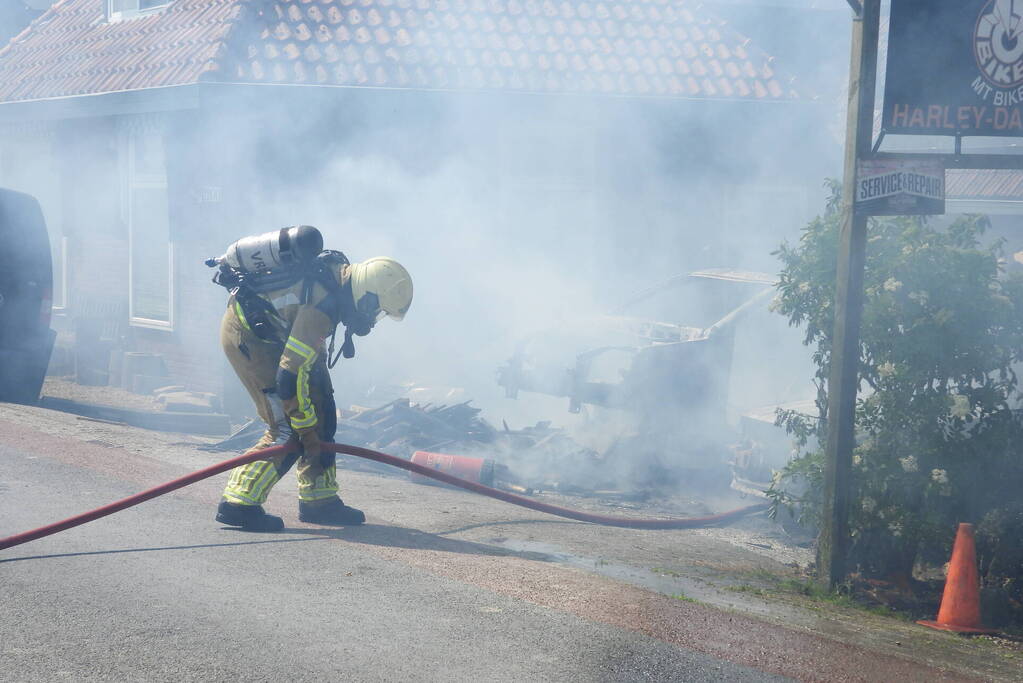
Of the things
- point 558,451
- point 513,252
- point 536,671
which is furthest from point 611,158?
point 536,671

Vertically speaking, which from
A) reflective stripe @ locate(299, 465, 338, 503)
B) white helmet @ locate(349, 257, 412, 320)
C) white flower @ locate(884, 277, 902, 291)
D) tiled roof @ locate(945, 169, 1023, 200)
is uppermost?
tiled roof @ locate(945, 169, 1023, 200)

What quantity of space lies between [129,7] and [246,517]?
431 inches

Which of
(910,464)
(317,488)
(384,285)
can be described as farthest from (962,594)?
(317,488)

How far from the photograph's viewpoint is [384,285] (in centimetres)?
550

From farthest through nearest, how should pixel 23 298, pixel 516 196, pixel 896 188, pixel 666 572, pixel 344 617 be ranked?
1. pixel 516 196
2. pixel 23 298
3. pixel 666 572
4. pixel 896 188
5. pixel 344 617

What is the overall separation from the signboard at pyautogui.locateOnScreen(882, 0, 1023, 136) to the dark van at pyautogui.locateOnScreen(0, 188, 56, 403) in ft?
26.8

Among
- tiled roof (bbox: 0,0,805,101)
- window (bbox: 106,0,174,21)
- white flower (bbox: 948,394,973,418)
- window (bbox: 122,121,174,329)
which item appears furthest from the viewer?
window (bbox: 106,0,174,21)

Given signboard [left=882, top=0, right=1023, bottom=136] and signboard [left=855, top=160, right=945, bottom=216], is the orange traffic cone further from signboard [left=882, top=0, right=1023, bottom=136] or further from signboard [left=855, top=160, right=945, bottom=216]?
signboard [left=882, top=0, right=1023, bottom=136]

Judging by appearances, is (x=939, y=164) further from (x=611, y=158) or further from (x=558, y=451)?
(x=611, y=158)

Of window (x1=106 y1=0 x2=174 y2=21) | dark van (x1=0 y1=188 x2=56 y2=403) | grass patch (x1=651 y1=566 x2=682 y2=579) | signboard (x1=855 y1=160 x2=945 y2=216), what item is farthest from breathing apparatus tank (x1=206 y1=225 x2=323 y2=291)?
window (x1=106 y1=0 x2=174 y2=21)

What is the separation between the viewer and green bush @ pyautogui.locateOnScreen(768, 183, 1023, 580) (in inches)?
229

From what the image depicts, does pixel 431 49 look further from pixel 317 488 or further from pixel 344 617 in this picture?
pixel 344 617

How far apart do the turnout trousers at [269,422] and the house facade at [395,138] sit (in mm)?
5666

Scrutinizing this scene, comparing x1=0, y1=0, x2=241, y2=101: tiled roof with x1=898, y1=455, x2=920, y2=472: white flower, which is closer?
x1=898, y1=455, x2=920, y2=472: white flower
